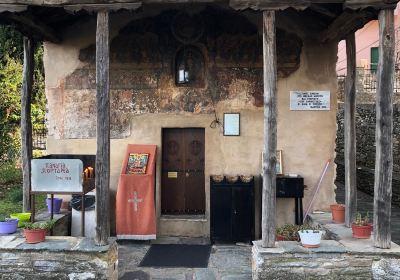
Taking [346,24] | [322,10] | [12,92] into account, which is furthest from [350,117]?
[12,92]

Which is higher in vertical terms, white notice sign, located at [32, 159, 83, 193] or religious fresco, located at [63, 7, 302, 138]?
religious fresco, located at [63, 7, 302, 138]

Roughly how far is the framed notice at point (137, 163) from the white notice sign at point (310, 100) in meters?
2.82

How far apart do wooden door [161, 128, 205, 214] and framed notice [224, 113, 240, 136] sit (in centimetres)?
51

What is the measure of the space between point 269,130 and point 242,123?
243 cm

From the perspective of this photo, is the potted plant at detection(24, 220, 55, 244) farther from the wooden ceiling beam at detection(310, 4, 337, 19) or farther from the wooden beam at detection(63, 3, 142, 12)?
the wooden ceiling beam at detection(310, 4, 337, 19)

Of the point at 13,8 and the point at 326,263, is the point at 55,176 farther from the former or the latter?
the point at 326,263

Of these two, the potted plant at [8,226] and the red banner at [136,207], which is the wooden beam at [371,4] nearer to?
the red banner at [136,207]

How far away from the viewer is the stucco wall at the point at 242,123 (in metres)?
8.13

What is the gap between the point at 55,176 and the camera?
658 centimetres

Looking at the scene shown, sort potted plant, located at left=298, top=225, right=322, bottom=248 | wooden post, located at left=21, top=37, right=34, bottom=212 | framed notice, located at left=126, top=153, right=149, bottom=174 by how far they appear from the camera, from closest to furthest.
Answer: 1. potted plant, located at left=298, top=225, right=322, bottom=248
2. wooden post, located at left=21, top=37, right=34, bottom=212
3. framed notice, located at left=126, top=153, right=149, bottom=174

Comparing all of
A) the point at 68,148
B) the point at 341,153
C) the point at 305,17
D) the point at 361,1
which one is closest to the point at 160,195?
the point at 68,148

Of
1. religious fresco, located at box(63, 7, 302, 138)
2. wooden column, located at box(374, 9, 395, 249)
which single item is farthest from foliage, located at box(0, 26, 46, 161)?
wooden column, located at box(374, 9, 395, 249)

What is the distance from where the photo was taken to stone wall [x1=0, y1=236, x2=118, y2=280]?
18.3 ft

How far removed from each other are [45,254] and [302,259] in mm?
3214
